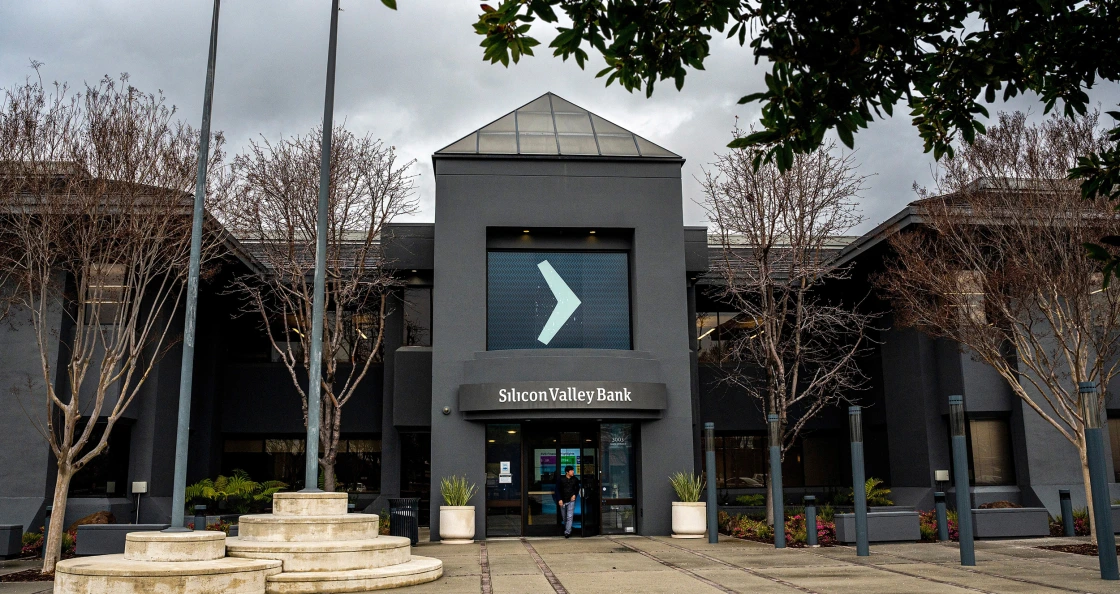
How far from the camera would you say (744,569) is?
47.9ft

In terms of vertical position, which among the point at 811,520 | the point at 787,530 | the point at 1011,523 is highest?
the point at 811,520

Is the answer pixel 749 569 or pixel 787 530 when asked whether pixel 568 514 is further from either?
pixel 749 569

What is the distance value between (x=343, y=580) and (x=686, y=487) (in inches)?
402

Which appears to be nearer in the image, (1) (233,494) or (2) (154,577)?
(2) (154,577)

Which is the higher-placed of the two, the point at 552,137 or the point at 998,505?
the point at 552,137

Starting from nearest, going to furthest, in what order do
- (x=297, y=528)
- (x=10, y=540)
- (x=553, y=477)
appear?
(x=297, y=528), (x=10, y=540), (x=553, y=477)

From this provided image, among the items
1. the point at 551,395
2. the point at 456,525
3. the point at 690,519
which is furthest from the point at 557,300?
the point at 690,519

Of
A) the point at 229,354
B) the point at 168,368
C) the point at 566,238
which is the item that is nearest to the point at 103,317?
the point at 168,368

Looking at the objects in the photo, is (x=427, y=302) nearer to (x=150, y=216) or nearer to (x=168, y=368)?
(x=168, y=368)

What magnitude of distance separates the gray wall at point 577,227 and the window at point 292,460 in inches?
247

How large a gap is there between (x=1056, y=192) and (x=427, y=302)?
606 inches

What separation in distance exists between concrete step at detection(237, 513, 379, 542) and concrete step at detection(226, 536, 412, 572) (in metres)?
0.25

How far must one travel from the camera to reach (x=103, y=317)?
22719mm

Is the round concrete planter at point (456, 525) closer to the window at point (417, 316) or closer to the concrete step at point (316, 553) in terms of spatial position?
the window at point (417, 316)
